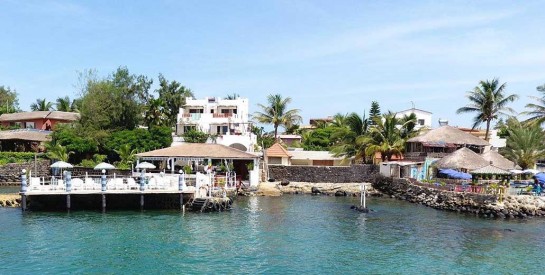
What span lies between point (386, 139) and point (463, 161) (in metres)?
11.8

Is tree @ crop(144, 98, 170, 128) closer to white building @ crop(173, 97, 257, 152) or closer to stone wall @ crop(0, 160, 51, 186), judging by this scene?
white building @ crop(173, 97, 257, 152)

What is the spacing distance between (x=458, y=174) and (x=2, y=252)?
3529 centimetres

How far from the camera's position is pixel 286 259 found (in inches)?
873

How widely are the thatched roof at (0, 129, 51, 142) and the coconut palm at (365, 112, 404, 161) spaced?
3884 centimetres

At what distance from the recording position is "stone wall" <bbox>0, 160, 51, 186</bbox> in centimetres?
5288

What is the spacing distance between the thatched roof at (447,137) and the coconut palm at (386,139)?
1875 mm

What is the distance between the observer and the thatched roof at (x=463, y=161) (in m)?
44.2

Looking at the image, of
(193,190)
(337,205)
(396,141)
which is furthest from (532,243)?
(396,141)

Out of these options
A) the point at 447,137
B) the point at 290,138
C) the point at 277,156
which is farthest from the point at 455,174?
the point at 290,138

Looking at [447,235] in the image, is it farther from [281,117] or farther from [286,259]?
[281,117]

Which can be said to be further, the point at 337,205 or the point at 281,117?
the point at 281,117

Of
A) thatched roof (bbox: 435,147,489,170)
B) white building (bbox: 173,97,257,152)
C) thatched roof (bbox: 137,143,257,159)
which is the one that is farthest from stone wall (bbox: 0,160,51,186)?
thatched roof (bbox: 435,147,489,170)

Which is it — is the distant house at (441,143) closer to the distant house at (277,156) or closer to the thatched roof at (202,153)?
the distant house at (277,156)

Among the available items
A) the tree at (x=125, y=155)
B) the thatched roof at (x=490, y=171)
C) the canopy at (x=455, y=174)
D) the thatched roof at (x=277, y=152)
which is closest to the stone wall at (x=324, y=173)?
the thatched roof at (x=277, y=152)
